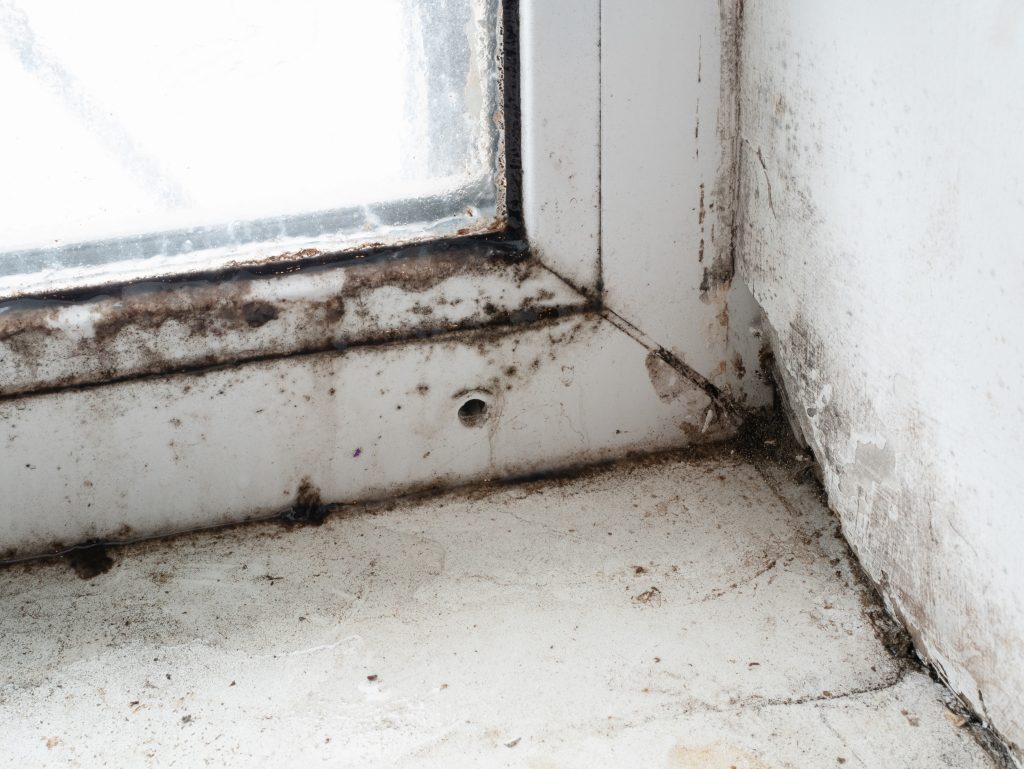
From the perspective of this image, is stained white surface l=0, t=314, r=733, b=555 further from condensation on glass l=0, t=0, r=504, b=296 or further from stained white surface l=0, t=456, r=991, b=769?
condensation on glass l=0, t=0, r=504, b=296

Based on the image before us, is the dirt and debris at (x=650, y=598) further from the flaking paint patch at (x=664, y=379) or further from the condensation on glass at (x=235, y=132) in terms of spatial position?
the condensation on glass at (x=235, y=132)

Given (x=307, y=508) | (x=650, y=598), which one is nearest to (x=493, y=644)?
(x=650, y=598)

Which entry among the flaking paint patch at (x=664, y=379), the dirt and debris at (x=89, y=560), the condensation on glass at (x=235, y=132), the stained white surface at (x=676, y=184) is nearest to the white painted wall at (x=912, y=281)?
the stained white surface at (x=676, y=184)

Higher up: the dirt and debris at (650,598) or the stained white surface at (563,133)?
the stained white surface at (563,133)

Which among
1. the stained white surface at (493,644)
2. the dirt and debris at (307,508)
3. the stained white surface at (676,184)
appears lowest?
the stained white surface at (493,644)

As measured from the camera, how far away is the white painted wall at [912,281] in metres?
0.81

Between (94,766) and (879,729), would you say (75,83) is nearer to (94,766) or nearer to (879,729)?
(94,766)

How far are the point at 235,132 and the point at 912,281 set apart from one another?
30.4 inches

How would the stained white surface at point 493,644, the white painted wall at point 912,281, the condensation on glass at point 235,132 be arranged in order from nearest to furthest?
1. the white painted wall at point 912,281
2. the stained white surface at point 493,644
3. the condensation on glass at point 235,132

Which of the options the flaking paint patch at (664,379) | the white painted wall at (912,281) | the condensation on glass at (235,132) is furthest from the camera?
the flaking paint patch at (664,379)

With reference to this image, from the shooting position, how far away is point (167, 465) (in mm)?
1276

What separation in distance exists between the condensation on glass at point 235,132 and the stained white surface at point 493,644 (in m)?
0.38

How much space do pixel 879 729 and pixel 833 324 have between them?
42cm

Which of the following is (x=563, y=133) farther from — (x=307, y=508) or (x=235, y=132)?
(x=307, y=508)
